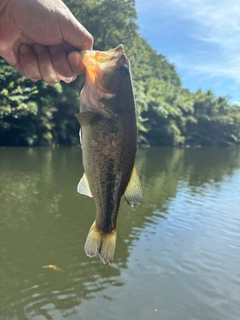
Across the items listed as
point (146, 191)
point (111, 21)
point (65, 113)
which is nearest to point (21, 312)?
point (146, 191)

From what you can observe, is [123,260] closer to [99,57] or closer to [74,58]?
[74,58]

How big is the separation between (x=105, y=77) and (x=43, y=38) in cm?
57

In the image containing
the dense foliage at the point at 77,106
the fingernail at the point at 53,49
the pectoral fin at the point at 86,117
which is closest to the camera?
the pectoral fin at the point at 86,117

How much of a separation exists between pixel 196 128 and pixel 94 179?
56.7 m

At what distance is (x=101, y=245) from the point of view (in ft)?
7.47

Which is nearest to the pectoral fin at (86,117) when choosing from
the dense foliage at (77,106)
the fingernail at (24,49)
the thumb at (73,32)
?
the thumb at (73,32)

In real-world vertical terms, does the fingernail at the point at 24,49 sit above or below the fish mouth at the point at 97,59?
above

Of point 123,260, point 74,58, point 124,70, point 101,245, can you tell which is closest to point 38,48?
point 74,58

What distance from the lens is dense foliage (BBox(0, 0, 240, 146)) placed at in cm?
2644

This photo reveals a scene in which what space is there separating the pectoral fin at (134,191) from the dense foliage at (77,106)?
24044 mm

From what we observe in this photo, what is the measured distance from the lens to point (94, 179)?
224cm

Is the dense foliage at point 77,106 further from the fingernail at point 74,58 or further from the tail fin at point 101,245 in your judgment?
the tail fin at point 101,245

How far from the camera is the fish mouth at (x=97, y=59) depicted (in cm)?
209

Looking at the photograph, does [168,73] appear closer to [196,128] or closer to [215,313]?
[196,128]
